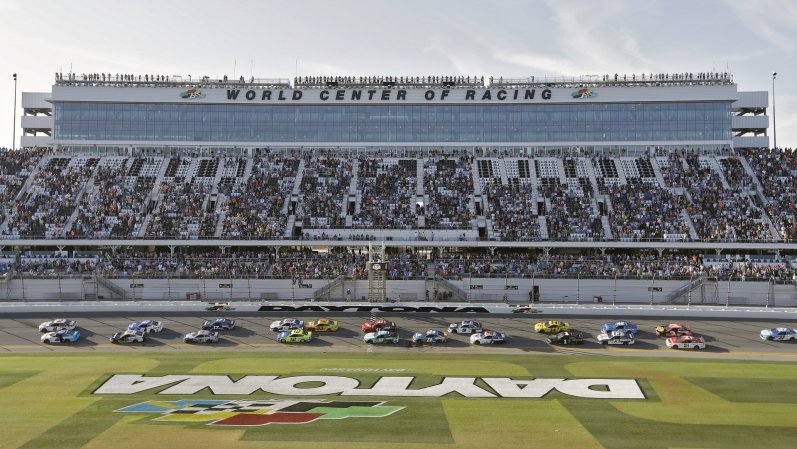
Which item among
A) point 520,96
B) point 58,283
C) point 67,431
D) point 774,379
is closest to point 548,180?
point 520,96

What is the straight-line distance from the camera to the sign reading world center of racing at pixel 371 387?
40.7 m

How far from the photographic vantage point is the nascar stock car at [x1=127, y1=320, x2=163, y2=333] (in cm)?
5934

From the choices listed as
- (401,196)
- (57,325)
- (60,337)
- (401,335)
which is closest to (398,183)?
(401,196)

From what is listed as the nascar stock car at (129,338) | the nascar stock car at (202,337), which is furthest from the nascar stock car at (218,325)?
the nascar stock car at (129,338)

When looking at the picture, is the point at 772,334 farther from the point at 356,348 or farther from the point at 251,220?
the point at 251,220

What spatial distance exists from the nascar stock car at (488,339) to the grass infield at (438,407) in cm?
439

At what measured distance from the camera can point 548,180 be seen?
307 feet

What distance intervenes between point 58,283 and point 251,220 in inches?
869

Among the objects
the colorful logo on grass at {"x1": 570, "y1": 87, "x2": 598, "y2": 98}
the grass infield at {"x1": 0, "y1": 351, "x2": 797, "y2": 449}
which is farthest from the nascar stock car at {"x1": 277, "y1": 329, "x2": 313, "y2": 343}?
the colorful logo on grass at {"x1": 570, "y1": 87, "x2": 598, "y2": 98}

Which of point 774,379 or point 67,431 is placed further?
point 774,379

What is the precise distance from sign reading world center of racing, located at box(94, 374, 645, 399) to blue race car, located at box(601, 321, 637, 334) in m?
14.6

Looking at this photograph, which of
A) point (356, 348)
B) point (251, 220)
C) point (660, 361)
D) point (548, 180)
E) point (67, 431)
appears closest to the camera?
point (67, 431)

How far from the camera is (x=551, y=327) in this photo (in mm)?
59844

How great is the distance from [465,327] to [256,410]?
26.5 metres
